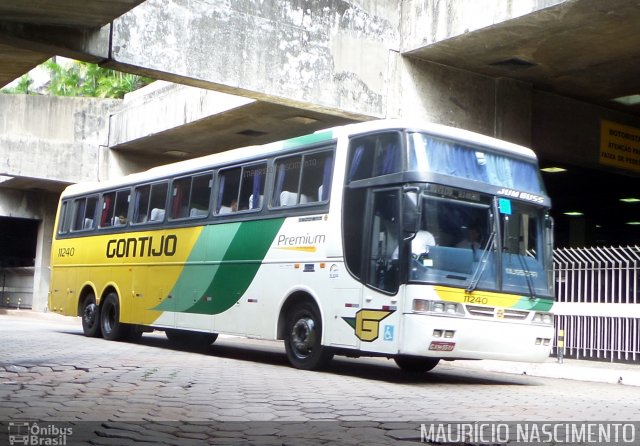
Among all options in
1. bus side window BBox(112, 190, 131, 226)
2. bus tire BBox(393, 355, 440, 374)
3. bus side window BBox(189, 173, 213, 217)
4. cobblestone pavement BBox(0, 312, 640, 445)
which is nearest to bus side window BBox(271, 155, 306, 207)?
bus side window BBox(189, 173, 213, 217)

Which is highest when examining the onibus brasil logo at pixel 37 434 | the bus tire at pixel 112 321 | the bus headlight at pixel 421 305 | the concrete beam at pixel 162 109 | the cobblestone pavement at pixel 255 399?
the concrete beam at pixel 162 109

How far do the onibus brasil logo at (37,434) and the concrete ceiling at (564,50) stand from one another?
431 inches

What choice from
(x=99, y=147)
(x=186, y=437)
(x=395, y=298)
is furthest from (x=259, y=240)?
(x=99, y=147)

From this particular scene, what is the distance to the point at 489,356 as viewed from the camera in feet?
38.2

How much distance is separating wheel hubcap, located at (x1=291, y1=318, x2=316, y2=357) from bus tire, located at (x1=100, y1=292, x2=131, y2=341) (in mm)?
6458

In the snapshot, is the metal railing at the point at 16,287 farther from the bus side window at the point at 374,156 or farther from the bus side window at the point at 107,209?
the bus side window at the point at 374,156

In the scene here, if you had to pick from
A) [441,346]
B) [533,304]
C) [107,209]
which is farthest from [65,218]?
[533,304]

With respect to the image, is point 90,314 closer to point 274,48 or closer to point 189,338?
point 189,338

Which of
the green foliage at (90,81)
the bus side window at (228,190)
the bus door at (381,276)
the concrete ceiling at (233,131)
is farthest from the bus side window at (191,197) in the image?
the green foliage at (90,81)

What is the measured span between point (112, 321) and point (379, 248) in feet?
29.5

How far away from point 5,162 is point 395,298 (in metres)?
19.0

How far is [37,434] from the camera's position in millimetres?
6207

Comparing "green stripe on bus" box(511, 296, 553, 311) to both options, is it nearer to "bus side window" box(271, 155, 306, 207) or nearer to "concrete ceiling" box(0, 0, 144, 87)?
"bus side window" box(271, 155, 306, 207)

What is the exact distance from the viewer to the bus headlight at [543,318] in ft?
39.9
